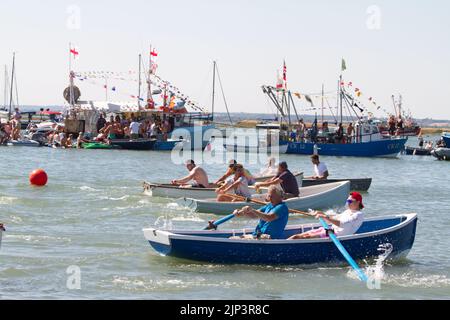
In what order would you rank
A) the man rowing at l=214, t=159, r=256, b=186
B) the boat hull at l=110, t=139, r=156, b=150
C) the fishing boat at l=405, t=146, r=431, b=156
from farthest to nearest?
the fishing boat at l=405, t=146, r=431, b=156
the boat hull at l=110, t=139, r=156, b=150
the man rowing at l=214, t=159, r=256, b=186

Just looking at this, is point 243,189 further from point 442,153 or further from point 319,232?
point 442,153

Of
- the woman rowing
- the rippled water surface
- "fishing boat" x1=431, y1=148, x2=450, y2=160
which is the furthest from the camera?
"fishing boat" x1=431, y1=148, x2=450, y2=160

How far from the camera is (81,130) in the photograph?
61.5m

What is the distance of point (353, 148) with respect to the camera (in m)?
55.9

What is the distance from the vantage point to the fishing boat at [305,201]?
24.3 metres

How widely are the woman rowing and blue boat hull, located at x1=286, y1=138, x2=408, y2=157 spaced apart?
3188cm

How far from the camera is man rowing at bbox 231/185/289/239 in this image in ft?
56.4

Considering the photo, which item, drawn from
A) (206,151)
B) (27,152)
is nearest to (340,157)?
(206,151)

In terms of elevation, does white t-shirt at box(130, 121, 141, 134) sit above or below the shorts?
above

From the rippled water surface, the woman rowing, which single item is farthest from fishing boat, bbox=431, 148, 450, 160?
the woman rowing

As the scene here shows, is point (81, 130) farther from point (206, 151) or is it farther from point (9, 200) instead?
point (9, 200)

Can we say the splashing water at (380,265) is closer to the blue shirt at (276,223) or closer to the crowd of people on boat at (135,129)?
the blue shirt at (276,223)

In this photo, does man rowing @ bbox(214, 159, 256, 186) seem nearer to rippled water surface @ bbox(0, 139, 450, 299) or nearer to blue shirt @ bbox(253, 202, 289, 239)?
rippled water surface @ bbox(0, 139, 450, 299)

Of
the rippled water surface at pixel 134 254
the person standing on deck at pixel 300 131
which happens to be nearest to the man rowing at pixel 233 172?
the rippled water surface at pixel 134 254
